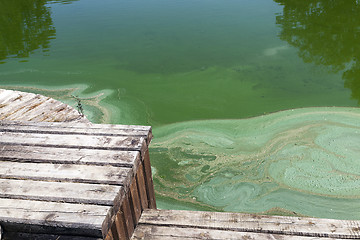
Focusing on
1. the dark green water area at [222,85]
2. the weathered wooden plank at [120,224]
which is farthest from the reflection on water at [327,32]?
the weathered wooden plank at [120,224]

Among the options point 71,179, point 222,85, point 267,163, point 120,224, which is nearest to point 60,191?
point 71,179

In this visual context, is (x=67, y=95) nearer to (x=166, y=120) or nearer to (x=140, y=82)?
(x=140, y=82)

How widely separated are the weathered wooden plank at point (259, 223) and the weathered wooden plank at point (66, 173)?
414mm

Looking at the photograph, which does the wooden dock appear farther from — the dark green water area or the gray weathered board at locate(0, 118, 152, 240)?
the dark green water area

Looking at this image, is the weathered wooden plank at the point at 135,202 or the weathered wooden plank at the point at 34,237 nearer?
the weathered wooden plank at the point at 34,237

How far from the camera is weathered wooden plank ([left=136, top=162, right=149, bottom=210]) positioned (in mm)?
1595

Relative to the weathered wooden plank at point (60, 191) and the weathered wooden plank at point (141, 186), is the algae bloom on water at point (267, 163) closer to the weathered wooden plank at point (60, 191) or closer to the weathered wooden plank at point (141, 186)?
the weathered wooden plank at point (141, 186)

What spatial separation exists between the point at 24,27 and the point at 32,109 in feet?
17.2

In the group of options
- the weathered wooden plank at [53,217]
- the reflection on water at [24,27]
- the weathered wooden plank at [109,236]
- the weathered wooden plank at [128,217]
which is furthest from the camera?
the reflection on water at [24,27]

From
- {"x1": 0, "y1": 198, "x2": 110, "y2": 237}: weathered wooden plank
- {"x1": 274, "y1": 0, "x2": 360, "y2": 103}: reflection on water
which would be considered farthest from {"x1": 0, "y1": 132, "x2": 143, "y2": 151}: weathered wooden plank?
{"x1": 274, "y1": 0, "x2": 360, "y2": 103}: reflection on water

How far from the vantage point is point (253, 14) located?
6938mm

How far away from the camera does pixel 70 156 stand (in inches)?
58.8

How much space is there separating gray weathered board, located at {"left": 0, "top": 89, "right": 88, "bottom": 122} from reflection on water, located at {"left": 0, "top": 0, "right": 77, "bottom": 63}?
132 inches

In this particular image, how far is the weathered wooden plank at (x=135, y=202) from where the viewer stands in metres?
1.53
